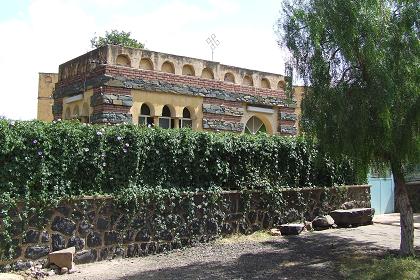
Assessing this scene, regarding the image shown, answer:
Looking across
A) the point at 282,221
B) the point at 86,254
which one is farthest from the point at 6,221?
the point at 282,221

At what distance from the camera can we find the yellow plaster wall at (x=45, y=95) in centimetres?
2589

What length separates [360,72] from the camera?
8.52 metres

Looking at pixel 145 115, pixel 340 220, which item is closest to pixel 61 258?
pixel 145 115

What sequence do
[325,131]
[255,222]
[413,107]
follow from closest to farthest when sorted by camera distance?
[413,107] → [325,131] → [255,222]

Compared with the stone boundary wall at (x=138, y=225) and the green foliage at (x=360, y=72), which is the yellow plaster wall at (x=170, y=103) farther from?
the green foliage at (x=360, y=72)

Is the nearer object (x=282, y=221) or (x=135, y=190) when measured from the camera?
(x=135, y=190)

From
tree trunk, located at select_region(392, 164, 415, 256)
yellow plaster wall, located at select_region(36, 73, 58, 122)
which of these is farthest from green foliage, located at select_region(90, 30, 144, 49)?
tree trunk, located at select_region(392, 164, 415, 256)

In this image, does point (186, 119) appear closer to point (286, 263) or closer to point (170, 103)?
point (170, 103)

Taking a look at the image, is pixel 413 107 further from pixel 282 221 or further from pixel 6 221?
pixel 6 221

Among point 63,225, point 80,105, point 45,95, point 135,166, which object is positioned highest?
point 45,95

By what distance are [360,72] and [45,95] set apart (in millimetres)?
21082

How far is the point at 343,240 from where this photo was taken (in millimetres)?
11492

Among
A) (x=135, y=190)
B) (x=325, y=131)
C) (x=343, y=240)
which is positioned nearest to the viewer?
(x=325, y=131)

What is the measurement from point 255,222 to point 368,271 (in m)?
4.43
